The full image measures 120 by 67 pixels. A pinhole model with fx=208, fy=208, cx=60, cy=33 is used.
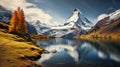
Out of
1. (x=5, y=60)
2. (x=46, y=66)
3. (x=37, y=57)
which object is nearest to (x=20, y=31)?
(x=37, y=57)

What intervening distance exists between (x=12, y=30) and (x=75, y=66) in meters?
83.4

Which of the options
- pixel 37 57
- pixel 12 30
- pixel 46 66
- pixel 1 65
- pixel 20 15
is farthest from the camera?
pixel 20 15

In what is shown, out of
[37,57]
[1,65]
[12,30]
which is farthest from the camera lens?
[12,30]

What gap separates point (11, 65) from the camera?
2227 inches

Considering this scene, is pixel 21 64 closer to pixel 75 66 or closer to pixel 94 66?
pixel 75 66

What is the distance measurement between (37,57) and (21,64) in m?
29.2

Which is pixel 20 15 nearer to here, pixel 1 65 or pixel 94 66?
pixel 94 66

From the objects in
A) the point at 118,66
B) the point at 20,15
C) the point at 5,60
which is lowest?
the point at 118,66

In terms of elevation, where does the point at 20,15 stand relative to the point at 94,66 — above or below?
above

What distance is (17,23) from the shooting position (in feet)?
506

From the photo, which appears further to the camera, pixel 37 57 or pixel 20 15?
pixel 20 15

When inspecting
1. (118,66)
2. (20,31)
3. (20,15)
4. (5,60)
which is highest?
(20,15)

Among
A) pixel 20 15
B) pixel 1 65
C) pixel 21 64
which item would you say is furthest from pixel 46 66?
pixel 20 15

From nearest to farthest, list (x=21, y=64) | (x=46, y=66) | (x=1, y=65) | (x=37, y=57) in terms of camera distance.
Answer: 1. (x=1, y=65)
2. (x=21, y=64)
3. (x=46, y=66)
4. (x=37, y=57)
